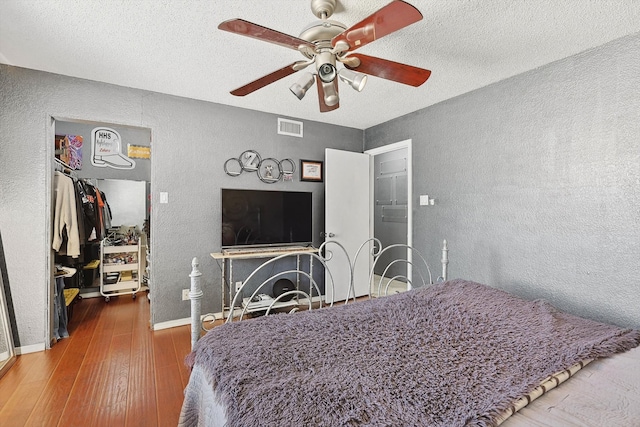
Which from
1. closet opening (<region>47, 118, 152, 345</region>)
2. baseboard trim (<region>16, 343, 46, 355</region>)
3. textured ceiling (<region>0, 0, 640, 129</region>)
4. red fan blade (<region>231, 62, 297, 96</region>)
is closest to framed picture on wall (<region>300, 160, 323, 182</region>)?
textured ceiling (<region>0, 0, 640, 129</region>)

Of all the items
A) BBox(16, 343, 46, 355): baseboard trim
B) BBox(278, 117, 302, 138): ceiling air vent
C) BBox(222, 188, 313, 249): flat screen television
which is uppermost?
BBox(278, 117, 302, 138): ceiling air vent

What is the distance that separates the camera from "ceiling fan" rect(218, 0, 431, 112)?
126 centimetres

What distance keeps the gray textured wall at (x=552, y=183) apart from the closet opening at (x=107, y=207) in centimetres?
360

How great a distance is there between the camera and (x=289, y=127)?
3.64m

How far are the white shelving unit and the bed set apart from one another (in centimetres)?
325

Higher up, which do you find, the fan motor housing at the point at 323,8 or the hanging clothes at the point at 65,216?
the fan motor housing at the point at 323,8

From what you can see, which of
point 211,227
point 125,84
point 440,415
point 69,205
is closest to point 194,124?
point 125,84

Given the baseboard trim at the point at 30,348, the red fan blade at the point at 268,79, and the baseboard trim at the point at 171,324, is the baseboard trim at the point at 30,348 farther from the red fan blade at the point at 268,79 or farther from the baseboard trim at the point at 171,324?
the red fan blade at the point at 268,79

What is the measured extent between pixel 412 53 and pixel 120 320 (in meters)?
3.78

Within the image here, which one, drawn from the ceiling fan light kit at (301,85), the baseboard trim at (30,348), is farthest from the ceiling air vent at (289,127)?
the baseboard trim at (30,348)

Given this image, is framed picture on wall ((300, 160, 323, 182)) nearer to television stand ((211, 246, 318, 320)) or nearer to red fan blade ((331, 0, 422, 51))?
television stand ((211, 246, 318, 320))

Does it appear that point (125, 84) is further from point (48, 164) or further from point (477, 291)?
point (477, 291)

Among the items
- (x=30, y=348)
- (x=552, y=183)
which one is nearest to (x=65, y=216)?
(x=30, y=348)

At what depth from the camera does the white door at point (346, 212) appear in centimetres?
373
